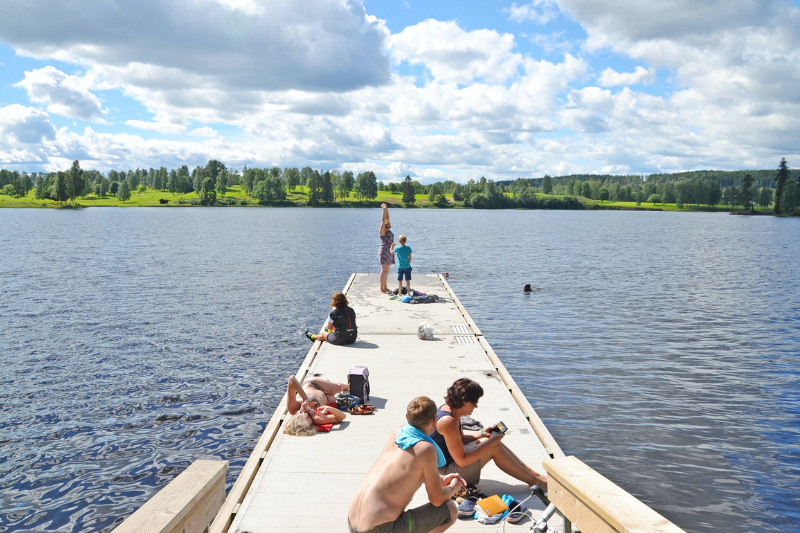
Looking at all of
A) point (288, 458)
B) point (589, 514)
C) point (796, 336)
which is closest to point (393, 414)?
point (288, 458)

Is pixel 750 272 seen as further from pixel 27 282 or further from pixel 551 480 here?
pixel 27 282

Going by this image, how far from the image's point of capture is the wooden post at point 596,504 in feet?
11.2

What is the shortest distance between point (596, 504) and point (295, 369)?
458 inches

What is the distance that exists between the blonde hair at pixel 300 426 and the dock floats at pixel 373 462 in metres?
0.13

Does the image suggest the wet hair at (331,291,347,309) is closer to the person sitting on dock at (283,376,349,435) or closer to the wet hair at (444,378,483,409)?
the person sitting on dock at (283,376,349,435)

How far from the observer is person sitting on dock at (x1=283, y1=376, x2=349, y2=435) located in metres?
8.52

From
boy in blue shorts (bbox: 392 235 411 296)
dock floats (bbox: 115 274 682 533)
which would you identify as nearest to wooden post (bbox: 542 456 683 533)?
dock floats (bbox: 115 274 682 533)

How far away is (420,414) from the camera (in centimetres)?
517

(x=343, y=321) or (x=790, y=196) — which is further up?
(x=790, y=196)

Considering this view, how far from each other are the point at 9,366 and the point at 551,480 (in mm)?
15404

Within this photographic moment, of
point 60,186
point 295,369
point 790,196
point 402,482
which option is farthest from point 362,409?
point 790,196

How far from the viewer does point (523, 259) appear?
145ft

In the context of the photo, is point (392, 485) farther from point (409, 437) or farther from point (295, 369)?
point (295, 369)

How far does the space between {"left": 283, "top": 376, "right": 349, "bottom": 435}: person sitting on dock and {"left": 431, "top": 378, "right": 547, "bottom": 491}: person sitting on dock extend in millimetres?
2574
